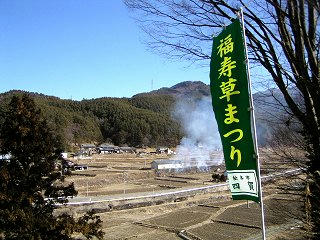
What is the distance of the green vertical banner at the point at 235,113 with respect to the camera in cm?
409

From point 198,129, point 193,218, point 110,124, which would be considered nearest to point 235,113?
point 193,218

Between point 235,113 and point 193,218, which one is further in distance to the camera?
point 193,218

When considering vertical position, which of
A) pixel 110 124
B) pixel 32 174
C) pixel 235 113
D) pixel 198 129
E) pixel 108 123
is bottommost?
pixel 32 174

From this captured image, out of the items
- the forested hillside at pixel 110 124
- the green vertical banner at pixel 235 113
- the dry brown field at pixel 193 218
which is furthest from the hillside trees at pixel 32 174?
the forested hillside at pixel 110 124

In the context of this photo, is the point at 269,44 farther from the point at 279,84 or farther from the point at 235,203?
the point at 235,203

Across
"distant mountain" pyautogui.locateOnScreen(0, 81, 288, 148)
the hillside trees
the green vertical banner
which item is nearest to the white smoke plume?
"distant mountain" pyautogui.locateOnScreen(0, 81, 288, 148)

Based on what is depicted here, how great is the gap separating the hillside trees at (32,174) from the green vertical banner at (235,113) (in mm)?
5487

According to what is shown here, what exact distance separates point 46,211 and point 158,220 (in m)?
17.8

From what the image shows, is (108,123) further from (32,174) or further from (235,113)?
(235,113)

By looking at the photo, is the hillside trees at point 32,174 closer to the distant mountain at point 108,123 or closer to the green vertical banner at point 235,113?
the green vertical banner at point 235,113

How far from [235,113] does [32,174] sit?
6.36m

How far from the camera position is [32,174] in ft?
29.5

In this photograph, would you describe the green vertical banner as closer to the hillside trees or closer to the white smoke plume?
the hillside trees

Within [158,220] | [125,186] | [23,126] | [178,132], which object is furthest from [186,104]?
[23,126]
